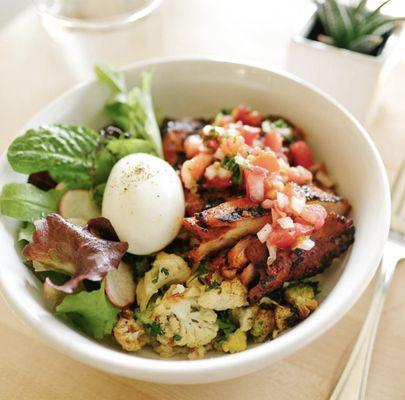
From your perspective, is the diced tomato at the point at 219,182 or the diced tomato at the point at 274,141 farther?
the diced tomato at the point at 274,141

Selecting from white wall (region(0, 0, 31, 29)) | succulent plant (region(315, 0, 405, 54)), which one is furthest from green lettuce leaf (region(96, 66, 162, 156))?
white wall (region(0, 0, 31, 29))

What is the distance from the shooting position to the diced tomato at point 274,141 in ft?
5.29

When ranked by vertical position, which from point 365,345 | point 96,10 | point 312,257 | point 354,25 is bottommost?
point 365,345

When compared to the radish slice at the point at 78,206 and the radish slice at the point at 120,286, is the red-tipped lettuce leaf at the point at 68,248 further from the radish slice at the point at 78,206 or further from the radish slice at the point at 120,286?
the radish slice at the point at 78,206

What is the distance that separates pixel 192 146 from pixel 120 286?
1.76 feet

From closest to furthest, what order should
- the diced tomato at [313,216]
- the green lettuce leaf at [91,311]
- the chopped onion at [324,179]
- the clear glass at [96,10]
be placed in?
the green lettuce leaf at [91,311]
the diced tomato at [313,216]
the chopped onion at [324,179]
the clear glass at [96,10]

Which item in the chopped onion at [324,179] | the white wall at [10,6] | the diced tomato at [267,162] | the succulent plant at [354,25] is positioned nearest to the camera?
the diced tomato at [267,162]

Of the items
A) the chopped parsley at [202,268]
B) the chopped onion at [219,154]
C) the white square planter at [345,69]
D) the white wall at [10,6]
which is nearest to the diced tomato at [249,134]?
the chopped onion at [219,154]

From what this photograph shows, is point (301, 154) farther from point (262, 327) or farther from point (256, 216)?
point (262, 327)

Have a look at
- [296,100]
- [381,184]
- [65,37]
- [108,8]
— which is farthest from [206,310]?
[108,8]

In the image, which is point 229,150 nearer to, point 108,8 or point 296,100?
point 296,100

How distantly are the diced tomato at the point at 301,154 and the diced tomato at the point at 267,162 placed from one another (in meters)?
0.26

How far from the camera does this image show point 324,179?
167 cm

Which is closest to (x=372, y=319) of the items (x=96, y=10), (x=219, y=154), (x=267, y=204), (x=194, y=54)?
(x=267, y=204)
